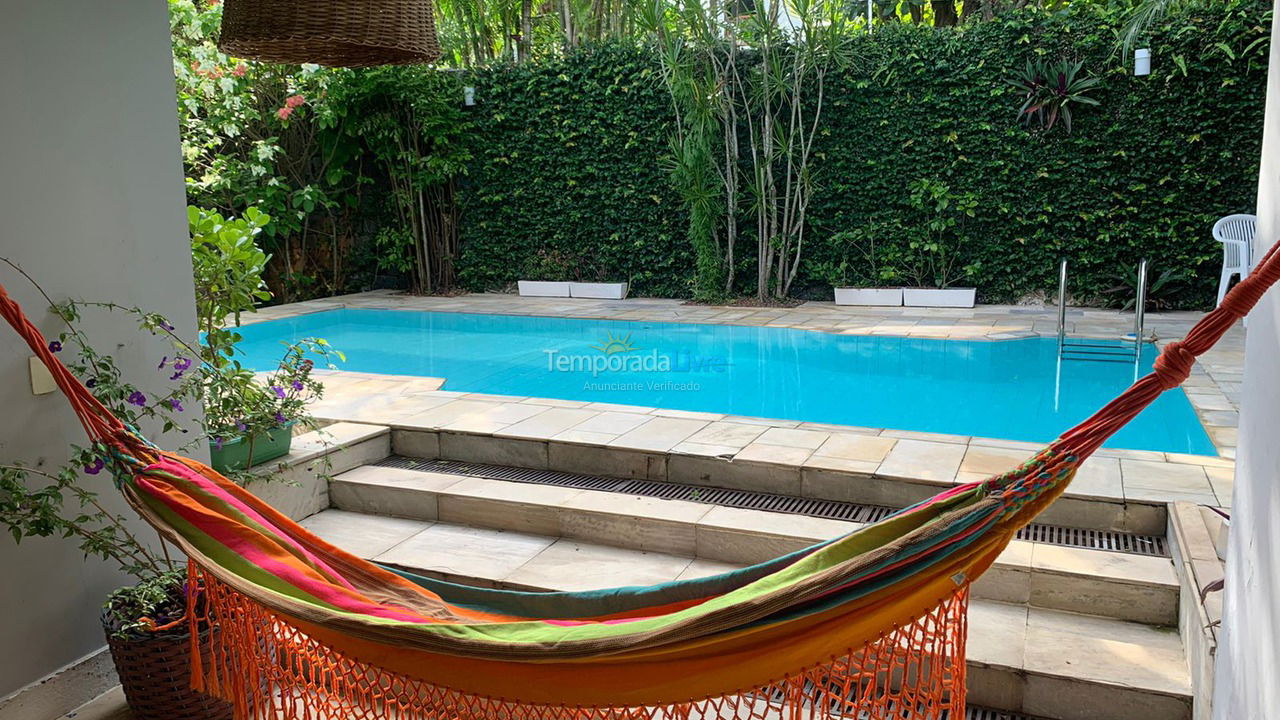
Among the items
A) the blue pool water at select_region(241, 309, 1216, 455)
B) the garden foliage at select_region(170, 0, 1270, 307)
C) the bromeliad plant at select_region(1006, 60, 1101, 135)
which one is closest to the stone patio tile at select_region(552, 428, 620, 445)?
the blue pool water at select_region(241, 309, 1216, 455)

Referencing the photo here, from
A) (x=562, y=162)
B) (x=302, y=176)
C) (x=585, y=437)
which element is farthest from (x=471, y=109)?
(x=585, y=437)

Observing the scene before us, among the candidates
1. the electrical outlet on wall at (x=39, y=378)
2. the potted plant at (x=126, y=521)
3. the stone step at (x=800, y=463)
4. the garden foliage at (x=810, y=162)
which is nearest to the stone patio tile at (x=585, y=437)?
the stone step at (x=800, y=463)

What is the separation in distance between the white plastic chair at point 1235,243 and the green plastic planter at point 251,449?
5.71 m

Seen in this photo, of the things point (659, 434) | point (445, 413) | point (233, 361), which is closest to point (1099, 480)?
point (659, 434)

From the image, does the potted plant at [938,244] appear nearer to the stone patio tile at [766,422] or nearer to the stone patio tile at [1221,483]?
the stone patio tile at [766,422]

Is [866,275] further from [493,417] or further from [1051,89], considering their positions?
[493,417]

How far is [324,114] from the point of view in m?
9.19

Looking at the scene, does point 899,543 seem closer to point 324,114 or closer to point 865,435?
point 865,435

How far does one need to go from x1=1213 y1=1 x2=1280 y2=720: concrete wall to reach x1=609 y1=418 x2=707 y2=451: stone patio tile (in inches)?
93.9

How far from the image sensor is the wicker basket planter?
90.6 inches

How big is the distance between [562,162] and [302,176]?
9.02ft

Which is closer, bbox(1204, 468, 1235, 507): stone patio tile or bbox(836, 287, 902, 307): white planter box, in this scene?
bbox(1204, 468, 1235, 507): stone patio tile

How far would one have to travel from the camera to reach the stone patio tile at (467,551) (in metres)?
3.09

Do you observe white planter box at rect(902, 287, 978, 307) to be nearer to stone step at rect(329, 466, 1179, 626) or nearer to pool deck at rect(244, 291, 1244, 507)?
pool deck at rect(244, 291, 1244, 507)
